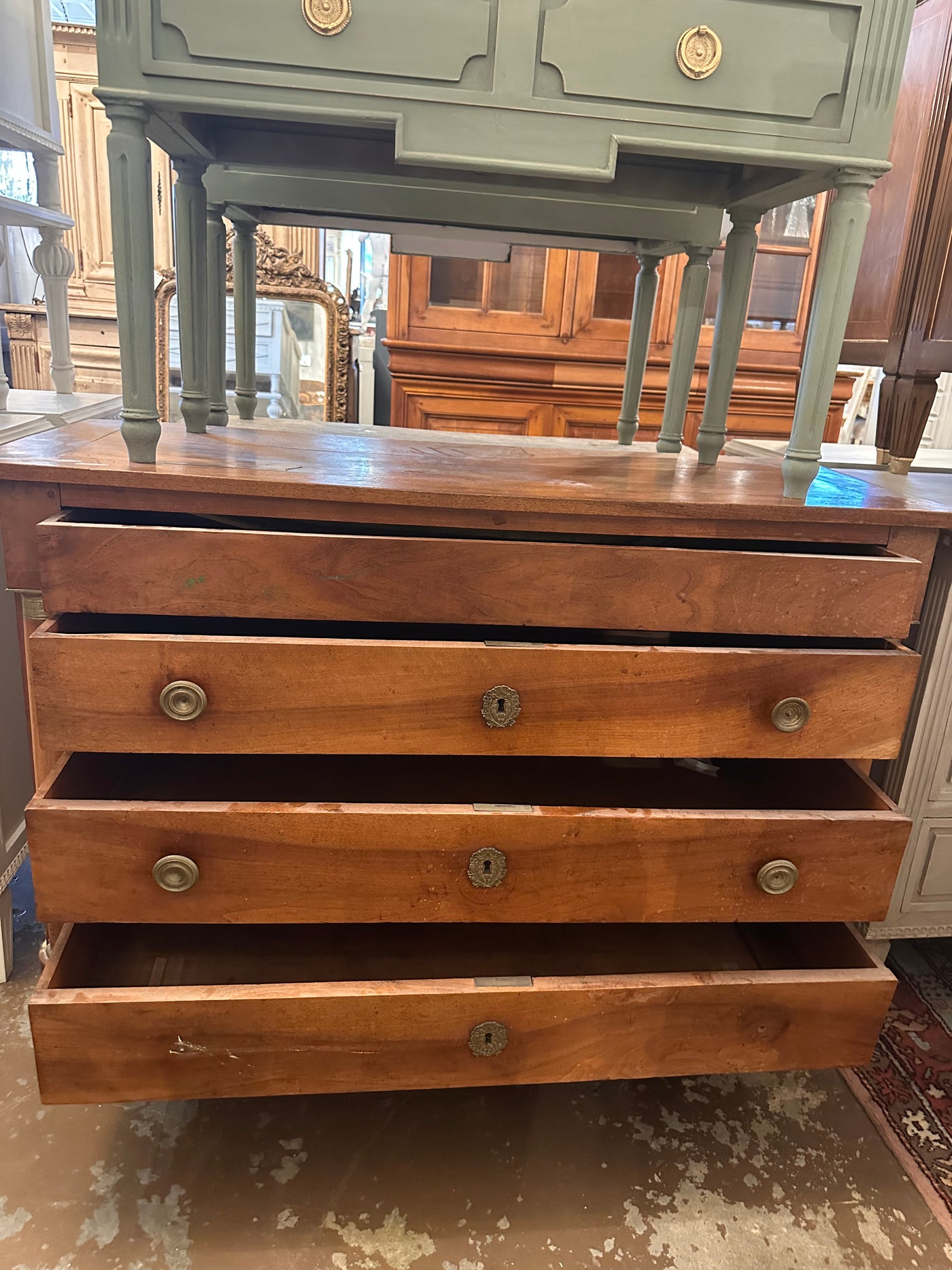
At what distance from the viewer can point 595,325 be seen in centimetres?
256

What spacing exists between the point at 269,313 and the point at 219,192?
1.76 meters

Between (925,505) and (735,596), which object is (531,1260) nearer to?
(735,596)

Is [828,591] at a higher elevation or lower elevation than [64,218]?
lower

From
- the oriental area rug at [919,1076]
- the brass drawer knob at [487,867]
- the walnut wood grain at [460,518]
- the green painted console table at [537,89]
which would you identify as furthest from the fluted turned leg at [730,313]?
the oriental area rug at [919,1076]

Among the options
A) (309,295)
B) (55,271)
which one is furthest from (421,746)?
(309,295)

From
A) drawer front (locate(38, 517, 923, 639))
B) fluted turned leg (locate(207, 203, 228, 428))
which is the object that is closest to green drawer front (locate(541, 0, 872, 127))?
drawer front (locate(38, 517, 923, 639))

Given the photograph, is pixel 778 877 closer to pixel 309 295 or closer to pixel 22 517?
pixel 22 517

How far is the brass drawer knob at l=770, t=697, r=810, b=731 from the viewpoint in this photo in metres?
0.93

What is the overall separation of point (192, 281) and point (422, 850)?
78cm

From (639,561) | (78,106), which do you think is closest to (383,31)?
(639,561)

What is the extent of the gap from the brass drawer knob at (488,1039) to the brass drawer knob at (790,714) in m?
0.43

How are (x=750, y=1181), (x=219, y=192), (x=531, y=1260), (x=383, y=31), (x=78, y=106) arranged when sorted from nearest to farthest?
1. (x=383, y=31)
2. (x=531, y=1260)
3. (x=750, y=1181)
4. (x=219, y=192)
5. (x=78, y=106)

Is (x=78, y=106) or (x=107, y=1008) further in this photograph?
(x=78, y=106)

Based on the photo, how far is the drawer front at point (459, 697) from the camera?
845mm
